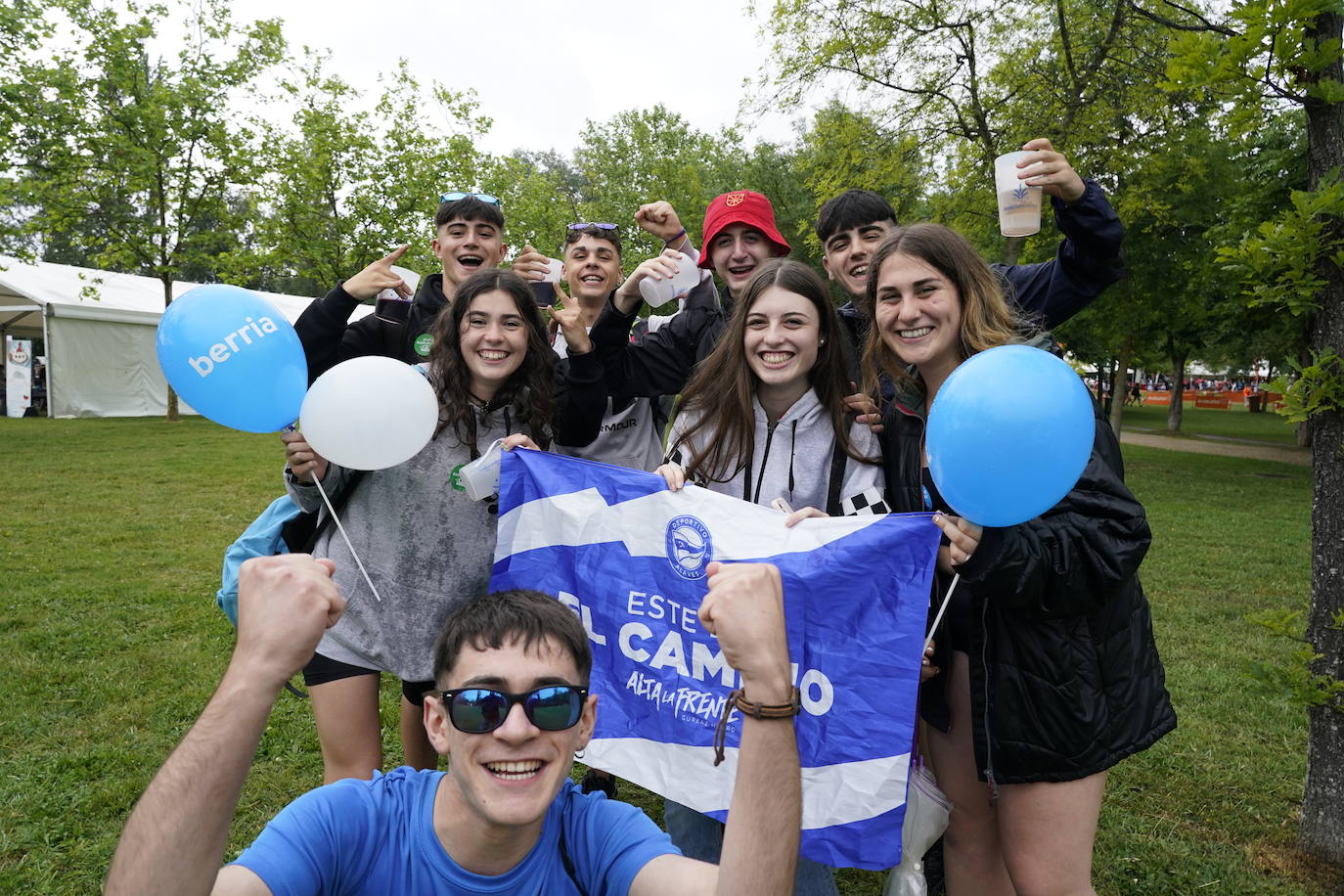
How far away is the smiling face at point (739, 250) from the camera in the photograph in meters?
3.70

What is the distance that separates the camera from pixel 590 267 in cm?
391

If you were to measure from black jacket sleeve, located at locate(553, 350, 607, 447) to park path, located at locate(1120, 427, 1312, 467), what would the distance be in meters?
21.6

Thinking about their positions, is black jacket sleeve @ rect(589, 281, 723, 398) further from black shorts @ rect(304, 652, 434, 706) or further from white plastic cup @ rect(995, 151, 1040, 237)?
black shorts @ rect(304, 652, 434, 706)

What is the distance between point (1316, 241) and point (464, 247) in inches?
138

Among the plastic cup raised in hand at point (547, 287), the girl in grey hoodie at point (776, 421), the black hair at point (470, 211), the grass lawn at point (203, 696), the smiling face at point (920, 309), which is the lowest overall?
the grass lawn at point (203, 696)

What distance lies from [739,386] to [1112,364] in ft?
138

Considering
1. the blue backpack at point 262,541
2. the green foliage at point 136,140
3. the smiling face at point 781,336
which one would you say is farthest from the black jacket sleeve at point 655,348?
Answer: the green foliage at point 136,140

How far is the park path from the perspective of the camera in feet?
66.9

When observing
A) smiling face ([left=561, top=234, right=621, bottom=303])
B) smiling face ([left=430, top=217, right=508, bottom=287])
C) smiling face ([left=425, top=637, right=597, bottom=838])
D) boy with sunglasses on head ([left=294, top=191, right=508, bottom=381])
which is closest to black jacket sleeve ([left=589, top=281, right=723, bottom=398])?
smiling face ([left=561, top=234, right=621, bottom=303])

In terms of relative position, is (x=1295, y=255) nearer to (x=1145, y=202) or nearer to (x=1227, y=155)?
(x=1145, y=202)

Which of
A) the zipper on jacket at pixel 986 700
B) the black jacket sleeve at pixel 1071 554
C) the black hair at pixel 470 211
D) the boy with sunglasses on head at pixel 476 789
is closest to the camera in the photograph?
the boy with sunglasses on head at pixel 476 789

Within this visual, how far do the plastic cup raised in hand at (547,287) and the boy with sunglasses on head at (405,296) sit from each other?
9.3 inches

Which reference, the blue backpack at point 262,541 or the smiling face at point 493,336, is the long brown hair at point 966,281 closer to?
the smiling face at point 493,336

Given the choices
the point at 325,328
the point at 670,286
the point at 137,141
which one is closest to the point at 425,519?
the point at 325,328
